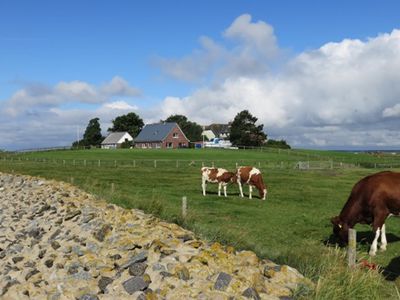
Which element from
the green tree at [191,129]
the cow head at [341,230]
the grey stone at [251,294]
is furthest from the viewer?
the green tree at [191,129]

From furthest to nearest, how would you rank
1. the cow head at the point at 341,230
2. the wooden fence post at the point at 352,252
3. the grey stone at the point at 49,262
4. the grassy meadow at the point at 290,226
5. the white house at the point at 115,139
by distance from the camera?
the white house at the point at 115,139, the cow head at the point at 341,230, the grey stone at the point at 49,262, the wooden fence post at the point at 352,252, the grassy meadow at the point at 290,226

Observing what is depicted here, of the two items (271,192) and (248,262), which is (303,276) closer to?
(248,262)

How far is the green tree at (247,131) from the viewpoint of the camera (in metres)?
137

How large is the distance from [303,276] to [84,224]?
7.28m

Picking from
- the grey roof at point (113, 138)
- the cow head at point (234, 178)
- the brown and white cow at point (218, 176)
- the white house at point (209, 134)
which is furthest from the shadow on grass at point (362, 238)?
the white house at point (209, 134)

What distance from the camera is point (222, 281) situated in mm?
8477

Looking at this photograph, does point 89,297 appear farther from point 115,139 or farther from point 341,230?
point 115,139

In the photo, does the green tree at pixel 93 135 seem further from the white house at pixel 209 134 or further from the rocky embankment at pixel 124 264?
the rocky embankment at pixel 124 264

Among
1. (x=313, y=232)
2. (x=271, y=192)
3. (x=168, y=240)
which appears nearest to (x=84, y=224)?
(x=168, y=240)

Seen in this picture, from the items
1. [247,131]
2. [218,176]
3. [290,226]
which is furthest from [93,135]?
[290,226]

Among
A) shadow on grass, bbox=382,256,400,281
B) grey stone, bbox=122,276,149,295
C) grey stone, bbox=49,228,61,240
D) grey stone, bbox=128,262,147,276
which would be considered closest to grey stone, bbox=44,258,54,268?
grey stone, bbox=49,228,61,240

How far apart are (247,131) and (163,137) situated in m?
25.8

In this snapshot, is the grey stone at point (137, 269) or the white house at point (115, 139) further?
the white house at point (115, 139)

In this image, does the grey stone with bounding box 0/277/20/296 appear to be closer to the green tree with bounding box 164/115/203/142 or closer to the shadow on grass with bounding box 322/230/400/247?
the shadow on grass with bounding box 322/230/400/247
